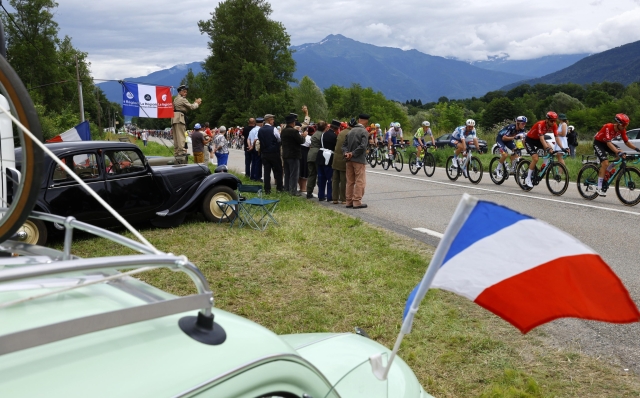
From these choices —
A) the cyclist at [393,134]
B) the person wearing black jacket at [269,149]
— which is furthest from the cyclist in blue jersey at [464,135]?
the cyclist at [393,134]

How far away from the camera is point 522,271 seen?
1684 millimetres

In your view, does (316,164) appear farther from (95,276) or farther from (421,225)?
(95,276)

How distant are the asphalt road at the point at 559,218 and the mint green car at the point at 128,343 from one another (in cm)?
81

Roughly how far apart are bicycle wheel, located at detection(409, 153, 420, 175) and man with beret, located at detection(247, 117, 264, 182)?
568 centimetres

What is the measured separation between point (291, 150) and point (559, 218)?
612cm

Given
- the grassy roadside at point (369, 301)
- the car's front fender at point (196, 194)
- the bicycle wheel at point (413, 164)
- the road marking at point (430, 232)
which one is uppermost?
the car's front fender at point (196, 194)

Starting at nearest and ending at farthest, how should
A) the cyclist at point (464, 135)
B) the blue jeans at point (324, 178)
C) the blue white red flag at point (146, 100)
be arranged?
the blue jeans at point (324, 178) < the blue white red flag at point (146, 100) < the cyclist at point (464, 135)

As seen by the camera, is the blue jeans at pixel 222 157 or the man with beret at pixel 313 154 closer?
the man with beret at pixel 313 154

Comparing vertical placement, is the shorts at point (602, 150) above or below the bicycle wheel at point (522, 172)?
above

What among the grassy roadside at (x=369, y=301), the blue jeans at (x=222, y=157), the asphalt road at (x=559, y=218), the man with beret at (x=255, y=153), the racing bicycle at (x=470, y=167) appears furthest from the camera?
the blue jeans at (x=222, y=157)

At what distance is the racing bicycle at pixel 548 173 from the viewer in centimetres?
1292

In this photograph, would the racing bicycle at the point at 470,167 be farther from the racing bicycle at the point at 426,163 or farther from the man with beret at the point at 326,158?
the man with beret at the point at 326,158

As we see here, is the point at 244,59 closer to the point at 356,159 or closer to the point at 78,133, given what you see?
the point at 78,133

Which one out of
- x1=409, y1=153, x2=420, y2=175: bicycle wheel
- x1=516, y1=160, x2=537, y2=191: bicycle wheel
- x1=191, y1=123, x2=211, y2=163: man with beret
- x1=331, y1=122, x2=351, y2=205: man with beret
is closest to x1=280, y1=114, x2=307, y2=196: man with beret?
x1=331, y1=122, x2=351, y2=205: man with beret
